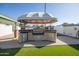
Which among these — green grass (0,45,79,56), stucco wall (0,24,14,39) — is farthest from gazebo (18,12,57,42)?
stucco wall (0,24,14,39)

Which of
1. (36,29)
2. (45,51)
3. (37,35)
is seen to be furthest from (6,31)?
(45,51)

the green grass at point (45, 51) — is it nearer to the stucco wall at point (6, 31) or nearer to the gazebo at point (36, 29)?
the gazebo at point (36, 29)

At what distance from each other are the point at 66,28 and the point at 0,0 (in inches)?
220

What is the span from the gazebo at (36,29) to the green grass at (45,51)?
1.01 m

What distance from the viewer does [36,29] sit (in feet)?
27.2

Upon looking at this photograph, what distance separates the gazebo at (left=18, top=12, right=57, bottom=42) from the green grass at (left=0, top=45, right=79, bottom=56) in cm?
101

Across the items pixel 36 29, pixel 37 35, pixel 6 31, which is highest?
pixel 36 29

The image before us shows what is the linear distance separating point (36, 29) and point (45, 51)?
58.3 inches

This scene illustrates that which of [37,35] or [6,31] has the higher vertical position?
[6,31]

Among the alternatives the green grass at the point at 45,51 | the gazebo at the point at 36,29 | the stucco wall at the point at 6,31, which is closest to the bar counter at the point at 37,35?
the gazebo at the point at 36,29

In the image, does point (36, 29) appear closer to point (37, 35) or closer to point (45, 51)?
point (37, 35)

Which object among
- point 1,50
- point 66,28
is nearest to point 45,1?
point 1,50

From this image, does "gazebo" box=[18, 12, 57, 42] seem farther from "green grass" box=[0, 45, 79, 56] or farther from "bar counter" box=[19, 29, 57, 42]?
"green grass" box=[0, 45, 79, 56]

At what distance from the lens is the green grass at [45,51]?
277 inches
